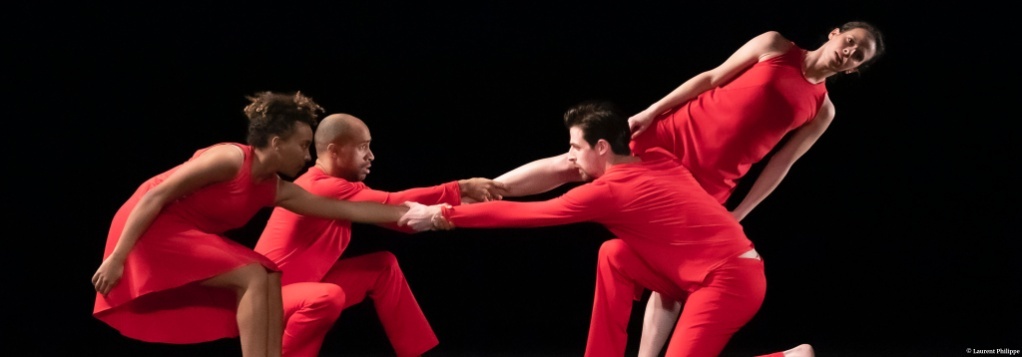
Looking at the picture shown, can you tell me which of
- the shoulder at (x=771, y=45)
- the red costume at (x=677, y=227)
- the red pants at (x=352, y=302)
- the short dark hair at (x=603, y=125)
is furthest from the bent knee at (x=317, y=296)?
the shoulder at (x=771, y=45)

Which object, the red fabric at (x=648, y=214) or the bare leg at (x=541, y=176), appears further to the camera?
the bare leg at (x=541, y=176)

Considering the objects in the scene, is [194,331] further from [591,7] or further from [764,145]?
[591,7]

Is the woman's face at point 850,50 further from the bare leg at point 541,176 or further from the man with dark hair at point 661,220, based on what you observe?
the bare leg at point 541,176

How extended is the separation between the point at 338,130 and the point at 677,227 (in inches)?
40.8

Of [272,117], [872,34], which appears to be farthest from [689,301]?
[272,117]

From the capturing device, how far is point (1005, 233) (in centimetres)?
491

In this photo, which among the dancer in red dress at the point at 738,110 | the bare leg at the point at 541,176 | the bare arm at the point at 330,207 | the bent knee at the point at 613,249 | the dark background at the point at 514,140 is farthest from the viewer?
the dark background at the point at 514,140

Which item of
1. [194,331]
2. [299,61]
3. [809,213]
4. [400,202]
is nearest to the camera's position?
[194,331]

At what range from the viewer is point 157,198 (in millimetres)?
2928

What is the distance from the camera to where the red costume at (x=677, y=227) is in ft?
10.2

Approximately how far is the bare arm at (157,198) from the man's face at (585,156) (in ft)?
3.00

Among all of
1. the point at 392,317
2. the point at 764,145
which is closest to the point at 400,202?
the point at 392,317

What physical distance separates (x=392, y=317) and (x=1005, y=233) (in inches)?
108

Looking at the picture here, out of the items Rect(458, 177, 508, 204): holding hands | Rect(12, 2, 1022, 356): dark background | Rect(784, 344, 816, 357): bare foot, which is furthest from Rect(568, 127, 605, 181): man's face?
Rect(12, 2, 1022, 356): dark background
